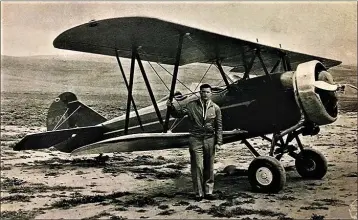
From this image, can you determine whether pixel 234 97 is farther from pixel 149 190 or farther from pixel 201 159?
pixel 149 190

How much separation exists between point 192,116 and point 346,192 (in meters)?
2.13

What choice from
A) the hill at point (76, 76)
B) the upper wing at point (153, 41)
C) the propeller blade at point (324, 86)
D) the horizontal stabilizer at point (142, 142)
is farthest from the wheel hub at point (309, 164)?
the hill at point (76, 76)

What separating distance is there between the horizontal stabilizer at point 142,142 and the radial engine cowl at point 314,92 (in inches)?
34.6

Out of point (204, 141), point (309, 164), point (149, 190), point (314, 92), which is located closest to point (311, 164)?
point (309, 164)

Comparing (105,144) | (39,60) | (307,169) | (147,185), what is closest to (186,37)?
(105,144)

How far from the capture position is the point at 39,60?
1805cm

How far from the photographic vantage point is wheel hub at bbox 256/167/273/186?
4.56 metres

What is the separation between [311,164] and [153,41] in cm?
291

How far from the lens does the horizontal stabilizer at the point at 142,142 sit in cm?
455

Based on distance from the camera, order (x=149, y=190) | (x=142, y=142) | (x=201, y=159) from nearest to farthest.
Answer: (x=201, y=159)
(x=142, y=142)
(x=149, y=190)

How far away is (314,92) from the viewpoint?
457cm

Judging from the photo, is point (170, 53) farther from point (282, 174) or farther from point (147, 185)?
point (282, 174)

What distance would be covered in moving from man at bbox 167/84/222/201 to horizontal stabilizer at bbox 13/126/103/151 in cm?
213

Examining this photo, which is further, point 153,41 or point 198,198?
point 153,41
